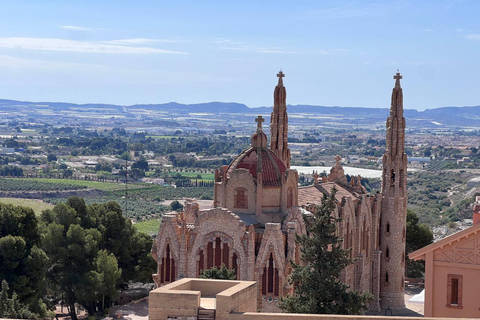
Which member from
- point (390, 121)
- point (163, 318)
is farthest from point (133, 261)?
point (163, 318)

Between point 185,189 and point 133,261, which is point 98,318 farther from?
point 185,189

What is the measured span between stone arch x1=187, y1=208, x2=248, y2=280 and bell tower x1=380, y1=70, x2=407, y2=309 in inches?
576

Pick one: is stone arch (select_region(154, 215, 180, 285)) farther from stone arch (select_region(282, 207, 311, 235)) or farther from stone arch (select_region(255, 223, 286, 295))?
stone arch (select_region(282, 207, 311, 235))

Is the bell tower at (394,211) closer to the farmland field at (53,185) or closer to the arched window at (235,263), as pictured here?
the arched window at (235,263)

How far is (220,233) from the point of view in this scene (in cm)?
4153

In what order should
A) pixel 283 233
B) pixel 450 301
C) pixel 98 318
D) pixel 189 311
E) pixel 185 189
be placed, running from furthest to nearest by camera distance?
pixel 185 189 < pixel 98 318 < pixel 283 233 < pixel 450 301 < pixel 189 311

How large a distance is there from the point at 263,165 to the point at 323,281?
40.4ft

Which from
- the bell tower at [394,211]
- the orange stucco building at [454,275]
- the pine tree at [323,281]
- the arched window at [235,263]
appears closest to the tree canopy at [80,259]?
the arched window at [235,263]

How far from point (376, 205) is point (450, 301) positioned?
23291 millimetres

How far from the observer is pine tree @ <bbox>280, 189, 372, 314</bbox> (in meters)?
32.3

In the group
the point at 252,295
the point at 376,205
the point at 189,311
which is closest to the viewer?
the point at 189,311

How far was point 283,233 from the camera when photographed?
41.1 metres

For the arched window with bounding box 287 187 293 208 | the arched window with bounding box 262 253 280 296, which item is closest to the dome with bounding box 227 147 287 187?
the arched window with bounding box 287 187 293 208

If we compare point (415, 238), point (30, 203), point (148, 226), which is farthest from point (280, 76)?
point (30, 203)
